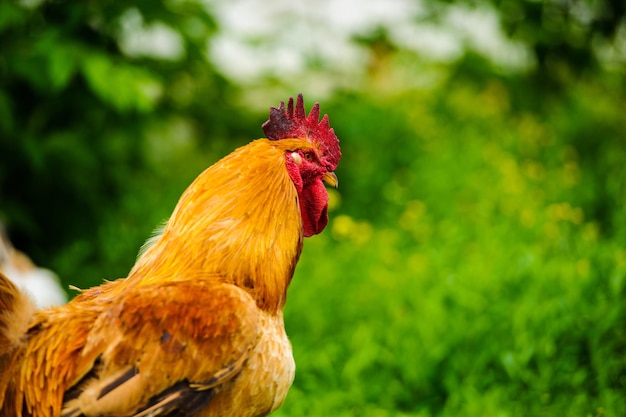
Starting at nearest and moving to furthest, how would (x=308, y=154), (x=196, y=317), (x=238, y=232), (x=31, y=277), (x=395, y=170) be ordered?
1. (x=196, y=317)
2. (x=238, y=232)
3. (x=308, y=154)
4. (x=31, y=277)
5. (x=395, y=170)

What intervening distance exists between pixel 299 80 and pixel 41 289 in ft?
10.9

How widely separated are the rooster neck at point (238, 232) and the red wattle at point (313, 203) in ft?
0.33

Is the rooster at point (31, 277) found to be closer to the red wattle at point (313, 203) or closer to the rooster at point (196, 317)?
the rooster at point (196, 317)

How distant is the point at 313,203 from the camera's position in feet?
8.96

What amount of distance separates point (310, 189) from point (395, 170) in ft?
16.4

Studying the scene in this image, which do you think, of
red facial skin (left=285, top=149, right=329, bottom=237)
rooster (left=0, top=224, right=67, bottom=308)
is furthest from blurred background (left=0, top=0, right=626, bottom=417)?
red facial skin (left=285, top=149, right=329, bottom=237)

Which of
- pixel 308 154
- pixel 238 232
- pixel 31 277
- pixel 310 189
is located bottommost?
pixel 31 277

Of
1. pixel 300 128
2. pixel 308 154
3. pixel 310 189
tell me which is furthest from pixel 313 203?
pixel 300 128

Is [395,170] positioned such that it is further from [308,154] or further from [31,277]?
[308,154]

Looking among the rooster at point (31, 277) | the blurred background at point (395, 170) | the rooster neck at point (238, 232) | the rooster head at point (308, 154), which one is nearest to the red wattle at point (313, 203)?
the rooster head at point (308, 154)

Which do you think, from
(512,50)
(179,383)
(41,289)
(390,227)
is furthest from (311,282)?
(512,50)

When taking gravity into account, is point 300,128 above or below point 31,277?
above

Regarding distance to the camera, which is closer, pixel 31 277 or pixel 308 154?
pixel 308 154

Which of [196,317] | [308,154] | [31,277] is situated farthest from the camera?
[31,277]
